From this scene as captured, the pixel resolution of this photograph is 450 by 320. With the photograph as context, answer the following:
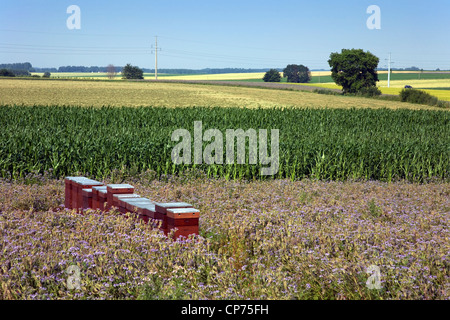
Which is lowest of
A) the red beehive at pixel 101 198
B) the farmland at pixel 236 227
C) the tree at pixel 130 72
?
the farmland at pixel 236 227

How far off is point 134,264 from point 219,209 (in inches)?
140

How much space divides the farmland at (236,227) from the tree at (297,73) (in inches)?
5210

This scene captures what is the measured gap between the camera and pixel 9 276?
521 centimetres

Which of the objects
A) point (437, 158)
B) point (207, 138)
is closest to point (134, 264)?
point (207, 138)

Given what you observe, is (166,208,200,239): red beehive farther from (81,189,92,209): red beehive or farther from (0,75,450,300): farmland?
(81,189,92,209): red beehive

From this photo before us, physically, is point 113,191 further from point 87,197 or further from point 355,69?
point 355,69

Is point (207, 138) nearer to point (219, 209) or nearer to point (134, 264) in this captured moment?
point (219, 209)

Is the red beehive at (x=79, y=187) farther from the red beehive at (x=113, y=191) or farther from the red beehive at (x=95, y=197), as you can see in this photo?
the red beehive at (x=113, y=191)

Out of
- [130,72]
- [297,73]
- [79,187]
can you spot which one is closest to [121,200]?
[79,187]

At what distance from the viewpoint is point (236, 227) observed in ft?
24.1

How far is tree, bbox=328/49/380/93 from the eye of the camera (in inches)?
3314

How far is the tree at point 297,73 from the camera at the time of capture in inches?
5763

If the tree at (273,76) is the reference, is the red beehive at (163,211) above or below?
below

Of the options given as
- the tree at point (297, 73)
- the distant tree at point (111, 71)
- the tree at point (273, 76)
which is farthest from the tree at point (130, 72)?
the tree at point (297, 73)
